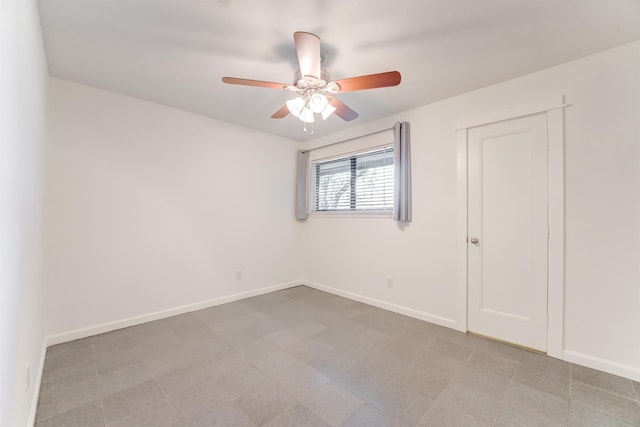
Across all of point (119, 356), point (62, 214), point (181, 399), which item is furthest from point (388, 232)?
point (62, 214)

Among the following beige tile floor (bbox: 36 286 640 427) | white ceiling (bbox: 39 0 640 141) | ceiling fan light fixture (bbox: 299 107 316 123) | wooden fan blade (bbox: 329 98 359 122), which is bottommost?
beige tile floor (bbox: 36 286 640 427)

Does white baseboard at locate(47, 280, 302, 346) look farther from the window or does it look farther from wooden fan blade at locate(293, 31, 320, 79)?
wooden fan blade at locate(293, 31, 320, 79)

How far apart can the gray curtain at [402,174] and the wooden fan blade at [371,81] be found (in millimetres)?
1372

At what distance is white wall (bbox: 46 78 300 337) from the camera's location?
239 centimetres

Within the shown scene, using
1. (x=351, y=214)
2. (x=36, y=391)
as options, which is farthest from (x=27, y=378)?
(x=351, y=214)

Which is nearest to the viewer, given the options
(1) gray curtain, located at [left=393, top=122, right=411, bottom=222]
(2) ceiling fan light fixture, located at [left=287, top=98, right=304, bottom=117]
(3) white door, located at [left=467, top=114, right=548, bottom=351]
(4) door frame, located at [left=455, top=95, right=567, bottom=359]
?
(2) ceiling fan light fixture, located at [left=287, top=98, right=304, bottom=117]

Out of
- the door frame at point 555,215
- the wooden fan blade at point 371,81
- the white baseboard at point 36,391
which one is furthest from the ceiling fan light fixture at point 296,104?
the white baseboard at point 36,391

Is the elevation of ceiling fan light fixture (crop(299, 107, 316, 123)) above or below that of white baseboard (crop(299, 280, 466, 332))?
above

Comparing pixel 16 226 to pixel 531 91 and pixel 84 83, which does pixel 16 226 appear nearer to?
pixel 84 83

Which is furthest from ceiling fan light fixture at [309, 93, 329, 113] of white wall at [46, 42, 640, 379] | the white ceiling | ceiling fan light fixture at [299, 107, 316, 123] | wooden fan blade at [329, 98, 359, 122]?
white wall at [46, 42, 640, 379]

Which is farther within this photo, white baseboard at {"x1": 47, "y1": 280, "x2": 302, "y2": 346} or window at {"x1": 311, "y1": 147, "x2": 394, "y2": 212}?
window at {"x1": 311, "y1": 147, "x2": 394, "y2": 212}

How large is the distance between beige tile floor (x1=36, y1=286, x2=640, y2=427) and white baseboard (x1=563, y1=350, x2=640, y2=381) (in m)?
0.06

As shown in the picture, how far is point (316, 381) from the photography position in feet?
5.96

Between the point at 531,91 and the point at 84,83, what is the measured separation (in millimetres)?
4059
